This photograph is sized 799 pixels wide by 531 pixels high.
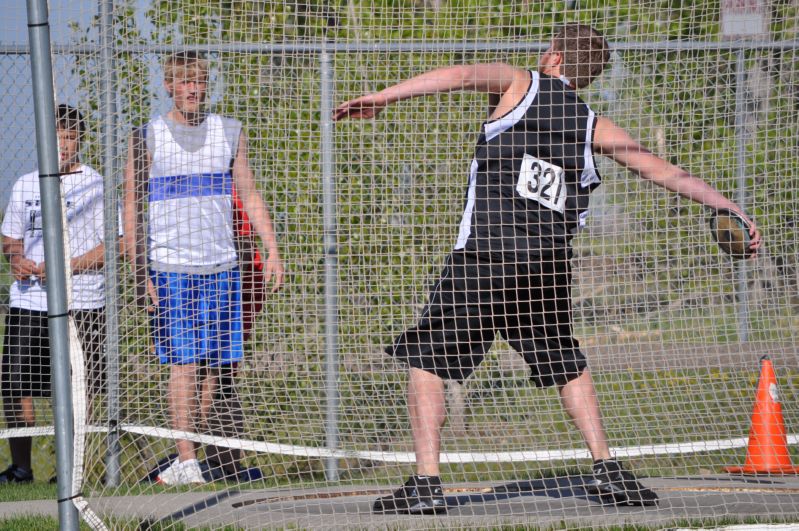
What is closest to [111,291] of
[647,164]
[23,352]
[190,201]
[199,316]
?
[199,316]

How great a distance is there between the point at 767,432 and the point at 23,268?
4.20m

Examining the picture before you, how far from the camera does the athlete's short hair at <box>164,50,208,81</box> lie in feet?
16.8

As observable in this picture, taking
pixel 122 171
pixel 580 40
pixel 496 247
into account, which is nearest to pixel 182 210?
pixel 122 171

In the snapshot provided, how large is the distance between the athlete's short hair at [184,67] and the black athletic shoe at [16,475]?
2467 mm

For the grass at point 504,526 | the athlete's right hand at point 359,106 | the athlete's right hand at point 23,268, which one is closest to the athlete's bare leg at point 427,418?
the grass at point 504,526

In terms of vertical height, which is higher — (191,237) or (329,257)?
(191,237)

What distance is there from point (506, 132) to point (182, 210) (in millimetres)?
1803

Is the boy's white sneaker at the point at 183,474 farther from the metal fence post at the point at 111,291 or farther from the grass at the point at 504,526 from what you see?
the grass at the point at 504,526

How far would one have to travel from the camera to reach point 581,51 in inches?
181

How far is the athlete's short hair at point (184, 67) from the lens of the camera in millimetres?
5121

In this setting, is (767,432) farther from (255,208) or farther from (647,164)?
(255,208)

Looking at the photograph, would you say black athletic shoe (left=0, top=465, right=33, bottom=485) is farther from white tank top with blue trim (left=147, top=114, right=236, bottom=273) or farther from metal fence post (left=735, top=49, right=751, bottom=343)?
metal fence post (left=735, top=49, right=751, bottom=343)

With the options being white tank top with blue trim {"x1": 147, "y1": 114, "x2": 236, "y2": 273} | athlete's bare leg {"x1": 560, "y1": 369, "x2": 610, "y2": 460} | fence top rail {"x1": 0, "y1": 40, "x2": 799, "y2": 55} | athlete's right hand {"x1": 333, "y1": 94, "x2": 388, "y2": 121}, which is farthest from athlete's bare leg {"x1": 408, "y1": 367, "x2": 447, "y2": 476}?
fence top rail {"x1": 0, "y1": 40, "x2": 799, "y2": 55}

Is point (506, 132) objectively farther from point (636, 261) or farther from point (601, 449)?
point (636, 261)
